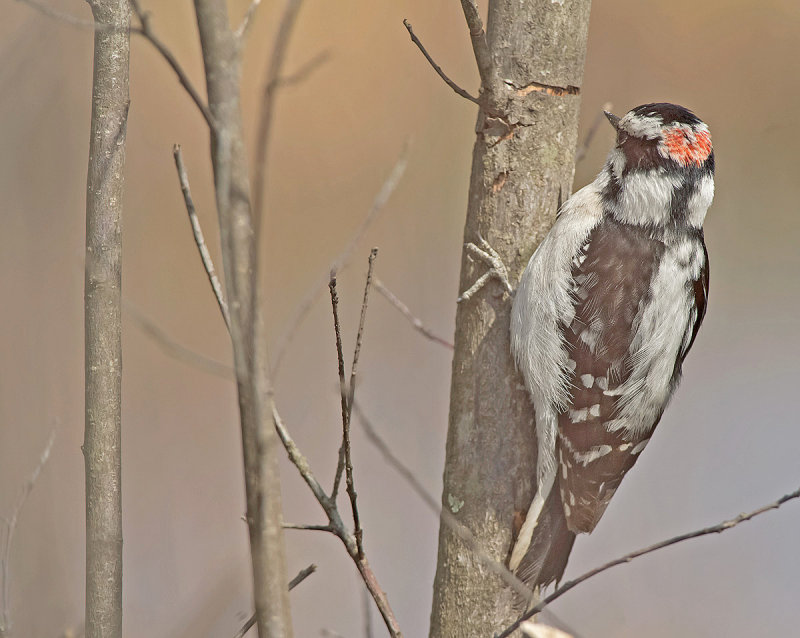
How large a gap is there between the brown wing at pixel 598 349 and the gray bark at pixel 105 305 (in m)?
1.10

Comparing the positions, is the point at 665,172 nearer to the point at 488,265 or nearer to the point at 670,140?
the point at 670,140

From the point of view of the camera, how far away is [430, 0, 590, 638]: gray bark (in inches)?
70.3

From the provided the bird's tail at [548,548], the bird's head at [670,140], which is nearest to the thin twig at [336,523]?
the bird's tail at [548,548]

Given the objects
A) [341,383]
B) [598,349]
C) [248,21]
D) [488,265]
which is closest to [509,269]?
[488,265]

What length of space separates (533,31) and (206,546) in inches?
109

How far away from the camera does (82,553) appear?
11.2 feet

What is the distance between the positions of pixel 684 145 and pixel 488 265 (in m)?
0.62

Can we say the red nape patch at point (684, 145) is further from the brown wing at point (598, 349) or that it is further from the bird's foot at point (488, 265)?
the bird's foot at point (488, 265)

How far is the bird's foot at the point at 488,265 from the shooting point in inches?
73.1

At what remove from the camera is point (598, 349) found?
1993mm

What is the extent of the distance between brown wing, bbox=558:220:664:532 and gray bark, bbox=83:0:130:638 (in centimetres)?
110

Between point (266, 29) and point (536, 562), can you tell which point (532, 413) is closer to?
point (536, 562)

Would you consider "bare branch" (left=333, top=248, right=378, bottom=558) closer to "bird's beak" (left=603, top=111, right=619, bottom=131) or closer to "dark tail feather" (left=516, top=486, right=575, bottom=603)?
"dark tail feather" (left=516, top=486, right=575, bottom=603)

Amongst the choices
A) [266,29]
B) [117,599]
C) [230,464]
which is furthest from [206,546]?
[266,29]
